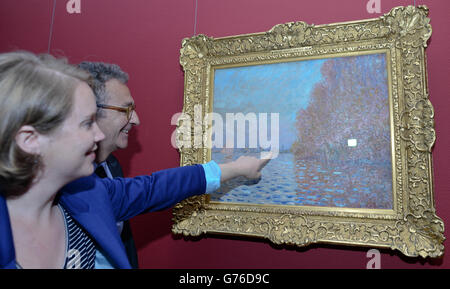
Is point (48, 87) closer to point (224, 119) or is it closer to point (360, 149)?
point (224, 119)

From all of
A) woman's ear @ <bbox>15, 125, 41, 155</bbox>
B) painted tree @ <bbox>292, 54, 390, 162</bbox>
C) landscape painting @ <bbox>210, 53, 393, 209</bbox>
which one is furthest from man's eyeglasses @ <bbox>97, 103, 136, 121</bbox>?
painted tree @ <bbox>292, 54, 390, 162</bbox>

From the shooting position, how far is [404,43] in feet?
4.20

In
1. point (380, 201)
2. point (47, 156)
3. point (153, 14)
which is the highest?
point (153, 14)

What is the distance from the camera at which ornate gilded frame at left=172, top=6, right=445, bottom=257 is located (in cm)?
121

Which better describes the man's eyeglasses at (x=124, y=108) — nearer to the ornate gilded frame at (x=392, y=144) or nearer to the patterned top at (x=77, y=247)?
the ornate gilded frame at (x=392, y=144)

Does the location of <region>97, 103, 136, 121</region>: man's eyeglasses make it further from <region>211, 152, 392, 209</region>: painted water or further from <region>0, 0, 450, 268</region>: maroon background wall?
<region>211, 152, 392, 209</region>: painted water

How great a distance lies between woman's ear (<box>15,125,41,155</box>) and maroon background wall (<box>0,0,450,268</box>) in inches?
36.3

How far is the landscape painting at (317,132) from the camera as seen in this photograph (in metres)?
1.29

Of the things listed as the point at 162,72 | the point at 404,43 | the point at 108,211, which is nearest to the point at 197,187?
the point at 108,211

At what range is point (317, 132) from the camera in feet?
4.49

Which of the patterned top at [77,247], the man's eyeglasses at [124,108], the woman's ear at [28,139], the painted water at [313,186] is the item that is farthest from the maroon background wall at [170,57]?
the woman's ear at [28,139]

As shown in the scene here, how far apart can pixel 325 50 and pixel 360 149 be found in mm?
454

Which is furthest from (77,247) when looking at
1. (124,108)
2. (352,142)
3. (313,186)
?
(352,142)

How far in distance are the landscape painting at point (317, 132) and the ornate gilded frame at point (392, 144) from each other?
38 mm
